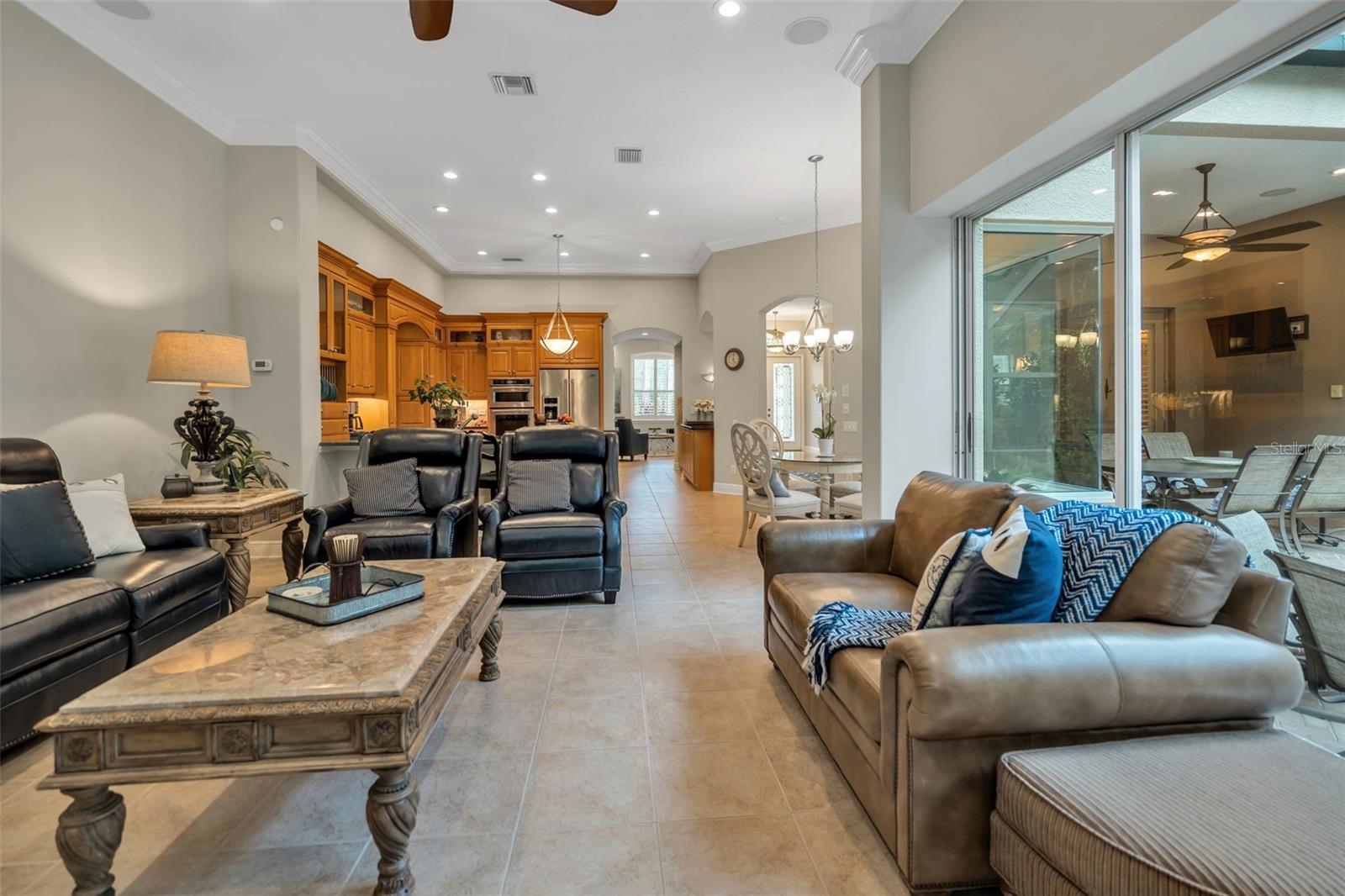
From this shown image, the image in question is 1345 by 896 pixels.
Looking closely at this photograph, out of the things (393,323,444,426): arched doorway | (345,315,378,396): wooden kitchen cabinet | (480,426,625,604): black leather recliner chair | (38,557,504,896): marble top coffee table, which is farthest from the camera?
(393,323,444,426): arched doorway

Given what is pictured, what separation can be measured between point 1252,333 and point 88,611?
13.7 feet

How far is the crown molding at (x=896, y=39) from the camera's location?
10.1ft

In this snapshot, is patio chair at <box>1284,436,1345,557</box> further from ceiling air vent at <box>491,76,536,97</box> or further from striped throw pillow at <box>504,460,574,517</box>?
ceiling air vent at <box>491,76,536,97</box>

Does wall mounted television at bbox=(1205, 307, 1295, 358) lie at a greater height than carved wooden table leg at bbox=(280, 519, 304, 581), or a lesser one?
greater

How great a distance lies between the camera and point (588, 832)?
65.5 inches

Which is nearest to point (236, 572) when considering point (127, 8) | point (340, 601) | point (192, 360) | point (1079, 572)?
point (192, 360)

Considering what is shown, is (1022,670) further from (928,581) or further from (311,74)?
(311,74)

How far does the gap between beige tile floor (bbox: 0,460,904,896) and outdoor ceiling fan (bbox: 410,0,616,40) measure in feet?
8.93

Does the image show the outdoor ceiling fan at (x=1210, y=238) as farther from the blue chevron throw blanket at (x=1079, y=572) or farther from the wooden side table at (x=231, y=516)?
the wooden side table at (x=231, y=516)

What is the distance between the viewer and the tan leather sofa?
4.29 ft

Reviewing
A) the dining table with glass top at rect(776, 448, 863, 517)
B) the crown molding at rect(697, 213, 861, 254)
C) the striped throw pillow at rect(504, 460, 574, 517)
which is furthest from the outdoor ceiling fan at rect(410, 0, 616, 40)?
the crown molding at rect(697, 213, 861, 254)

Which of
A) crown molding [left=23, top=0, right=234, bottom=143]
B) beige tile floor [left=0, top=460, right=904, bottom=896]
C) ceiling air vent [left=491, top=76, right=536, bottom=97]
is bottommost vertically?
beige tile floor [left=0, top=460, right=904, bottom=896]

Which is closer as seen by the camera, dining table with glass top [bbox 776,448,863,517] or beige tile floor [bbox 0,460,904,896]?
beige tile floor [bbox 0,460,904,896]

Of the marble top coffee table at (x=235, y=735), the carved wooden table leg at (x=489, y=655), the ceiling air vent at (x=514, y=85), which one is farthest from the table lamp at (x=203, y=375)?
the marble top coffee table at (x=235, y=735)
